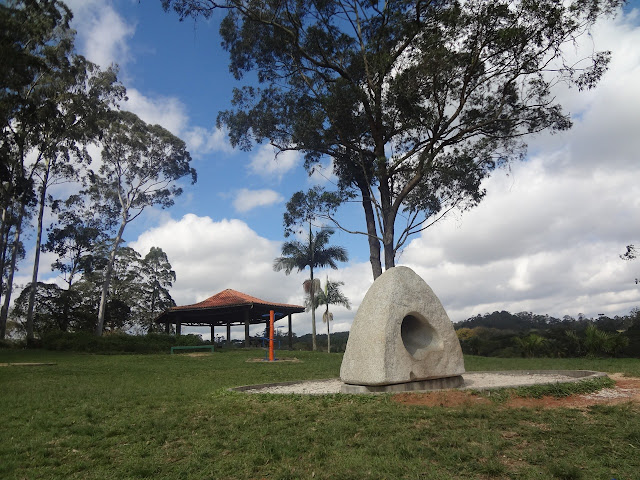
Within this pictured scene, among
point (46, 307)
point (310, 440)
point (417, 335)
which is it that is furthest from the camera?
point (46, 307)

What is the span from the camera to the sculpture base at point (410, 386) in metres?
8.67

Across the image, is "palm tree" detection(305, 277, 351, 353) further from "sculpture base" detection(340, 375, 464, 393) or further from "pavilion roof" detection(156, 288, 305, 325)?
"sculpture base" detection(340, 375, 464, 393)

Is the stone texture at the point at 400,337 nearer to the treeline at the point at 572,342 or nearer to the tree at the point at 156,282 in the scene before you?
the treeline at the point at 572,342

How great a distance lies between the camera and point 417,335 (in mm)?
9688

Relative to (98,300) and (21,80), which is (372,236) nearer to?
(21,80)

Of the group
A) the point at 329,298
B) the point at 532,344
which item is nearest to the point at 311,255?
the point at 329,298

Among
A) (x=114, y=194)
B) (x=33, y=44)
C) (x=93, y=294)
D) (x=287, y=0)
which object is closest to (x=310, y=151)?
(x=287, y=0)

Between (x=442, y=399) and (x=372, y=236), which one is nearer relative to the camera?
(x=442, y=399)

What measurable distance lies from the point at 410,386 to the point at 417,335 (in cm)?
118

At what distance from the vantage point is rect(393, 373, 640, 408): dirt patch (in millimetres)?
7289

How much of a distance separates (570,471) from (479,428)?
1551 mm

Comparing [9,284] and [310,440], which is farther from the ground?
[9,284]

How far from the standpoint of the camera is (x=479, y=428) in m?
5.82

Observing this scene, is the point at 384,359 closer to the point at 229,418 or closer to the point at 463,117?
the point at 229,418
